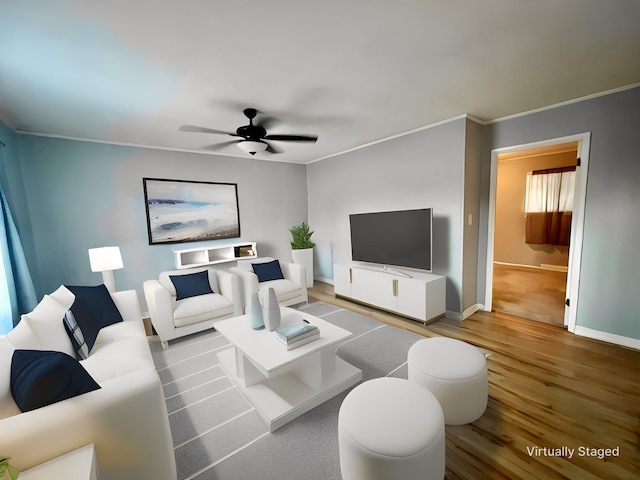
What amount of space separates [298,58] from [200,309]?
2731 mm

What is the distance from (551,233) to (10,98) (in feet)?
26.9

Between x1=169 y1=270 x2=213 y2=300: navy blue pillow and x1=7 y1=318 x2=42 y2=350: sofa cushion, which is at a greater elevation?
x1=7 y1=318 x2=42 y2=350: sofa cushion

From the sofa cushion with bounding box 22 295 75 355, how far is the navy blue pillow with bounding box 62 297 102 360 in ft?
0.09

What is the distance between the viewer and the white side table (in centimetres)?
93

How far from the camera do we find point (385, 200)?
405 cm

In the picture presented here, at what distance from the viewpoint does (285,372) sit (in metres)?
1.79

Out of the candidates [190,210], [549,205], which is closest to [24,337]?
[190,210]

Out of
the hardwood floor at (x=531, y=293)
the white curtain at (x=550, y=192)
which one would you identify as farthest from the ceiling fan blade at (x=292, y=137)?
the white curtain at (x=550, y=192)

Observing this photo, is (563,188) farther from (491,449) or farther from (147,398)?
(147,398)

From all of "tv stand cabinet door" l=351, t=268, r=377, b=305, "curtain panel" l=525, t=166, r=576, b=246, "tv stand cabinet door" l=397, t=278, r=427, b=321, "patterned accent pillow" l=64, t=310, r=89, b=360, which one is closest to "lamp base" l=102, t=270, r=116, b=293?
"patterned accent pillow" l=64, t=310, r=89, b=360

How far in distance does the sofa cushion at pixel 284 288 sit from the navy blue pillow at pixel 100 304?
5.38ft

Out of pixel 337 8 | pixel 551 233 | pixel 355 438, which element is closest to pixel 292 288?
pixel 355 438

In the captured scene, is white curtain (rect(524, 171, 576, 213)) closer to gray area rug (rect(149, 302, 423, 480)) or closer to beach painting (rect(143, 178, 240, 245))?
gray area rug (rect(149, 302, 423, 480))

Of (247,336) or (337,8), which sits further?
(247,336)
